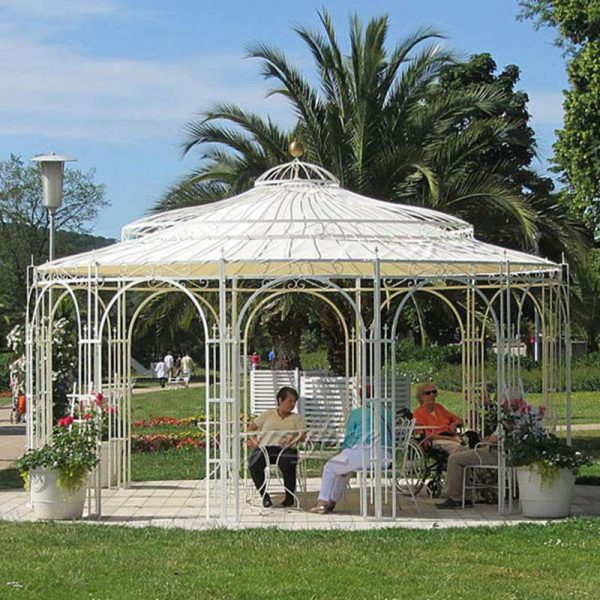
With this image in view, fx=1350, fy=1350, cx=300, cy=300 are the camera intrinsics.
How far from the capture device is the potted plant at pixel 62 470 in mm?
12484

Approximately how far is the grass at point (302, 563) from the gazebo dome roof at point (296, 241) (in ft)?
8.60

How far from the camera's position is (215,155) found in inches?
875

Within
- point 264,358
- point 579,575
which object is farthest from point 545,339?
point 264,358

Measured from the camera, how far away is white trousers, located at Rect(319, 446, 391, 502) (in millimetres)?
12875

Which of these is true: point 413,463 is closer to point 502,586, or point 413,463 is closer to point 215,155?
point 502,586

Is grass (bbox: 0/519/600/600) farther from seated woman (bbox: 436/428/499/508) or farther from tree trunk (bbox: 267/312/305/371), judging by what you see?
tree trunk (bbox: 267/312/305/371)

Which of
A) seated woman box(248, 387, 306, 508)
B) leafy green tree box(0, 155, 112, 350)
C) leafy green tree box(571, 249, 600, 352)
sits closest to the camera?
seated woman box(248, 387, 306, 508)

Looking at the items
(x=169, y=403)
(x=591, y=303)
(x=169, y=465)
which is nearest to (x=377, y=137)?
(x=169, y=465)

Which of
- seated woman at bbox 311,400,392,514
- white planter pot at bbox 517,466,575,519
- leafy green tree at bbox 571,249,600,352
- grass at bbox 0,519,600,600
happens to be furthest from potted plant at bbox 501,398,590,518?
leafy green tree at bbox 571,249,600,352

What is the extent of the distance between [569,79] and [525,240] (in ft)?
17.9

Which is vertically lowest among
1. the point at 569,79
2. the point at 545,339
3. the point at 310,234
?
the point at 545,339

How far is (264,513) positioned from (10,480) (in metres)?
4.81

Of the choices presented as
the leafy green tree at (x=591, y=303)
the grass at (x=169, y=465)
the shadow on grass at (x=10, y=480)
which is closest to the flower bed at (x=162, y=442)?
the grass at (x=169, y=465)

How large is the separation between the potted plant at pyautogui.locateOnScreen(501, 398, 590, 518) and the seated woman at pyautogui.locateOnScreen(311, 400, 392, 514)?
1.18 metres
